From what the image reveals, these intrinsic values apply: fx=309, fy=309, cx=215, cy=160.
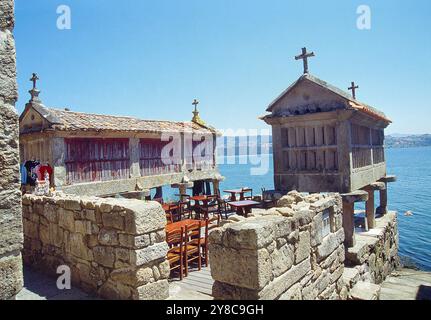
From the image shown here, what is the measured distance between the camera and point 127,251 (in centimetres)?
389

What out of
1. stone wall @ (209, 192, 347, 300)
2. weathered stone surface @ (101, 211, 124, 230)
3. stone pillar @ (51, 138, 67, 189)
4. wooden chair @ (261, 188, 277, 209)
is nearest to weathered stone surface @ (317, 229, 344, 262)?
stone wall @ (209, 192, 347, 300)

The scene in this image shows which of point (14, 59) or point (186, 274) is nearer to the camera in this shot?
point (14, 59)

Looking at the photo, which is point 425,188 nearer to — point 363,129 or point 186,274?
point 363,129

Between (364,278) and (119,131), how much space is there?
9.48 metres

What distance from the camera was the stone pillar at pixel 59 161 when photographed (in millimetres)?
9992

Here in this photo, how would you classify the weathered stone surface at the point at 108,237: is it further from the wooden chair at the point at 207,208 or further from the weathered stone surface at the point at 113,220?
the wooden chair at the point at 207,208

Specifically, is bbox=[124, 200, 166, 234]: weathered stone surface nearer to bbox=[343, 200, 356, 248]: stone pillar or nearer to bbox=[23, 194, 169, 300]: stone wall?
bbox=[23, 194, 169, 300]: stone wall

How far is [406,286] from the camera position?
10711mm

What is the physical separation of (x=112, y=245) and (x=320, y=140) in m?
6.48

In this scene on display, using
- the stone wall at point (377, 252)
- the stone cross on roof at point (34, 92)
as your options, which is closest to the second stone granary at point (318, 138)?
the stone wall at point (377, 252)

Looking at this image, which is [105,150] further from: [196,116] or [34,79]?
[196,116]

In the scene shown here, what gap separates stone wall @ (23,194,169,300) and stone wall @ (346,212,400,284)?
20.8 feet

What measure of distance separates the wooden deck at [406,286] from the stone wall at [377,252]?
29 centimetres

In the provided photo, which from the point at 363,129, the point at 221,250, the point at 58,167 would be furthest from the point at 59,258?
the point at 363,129
